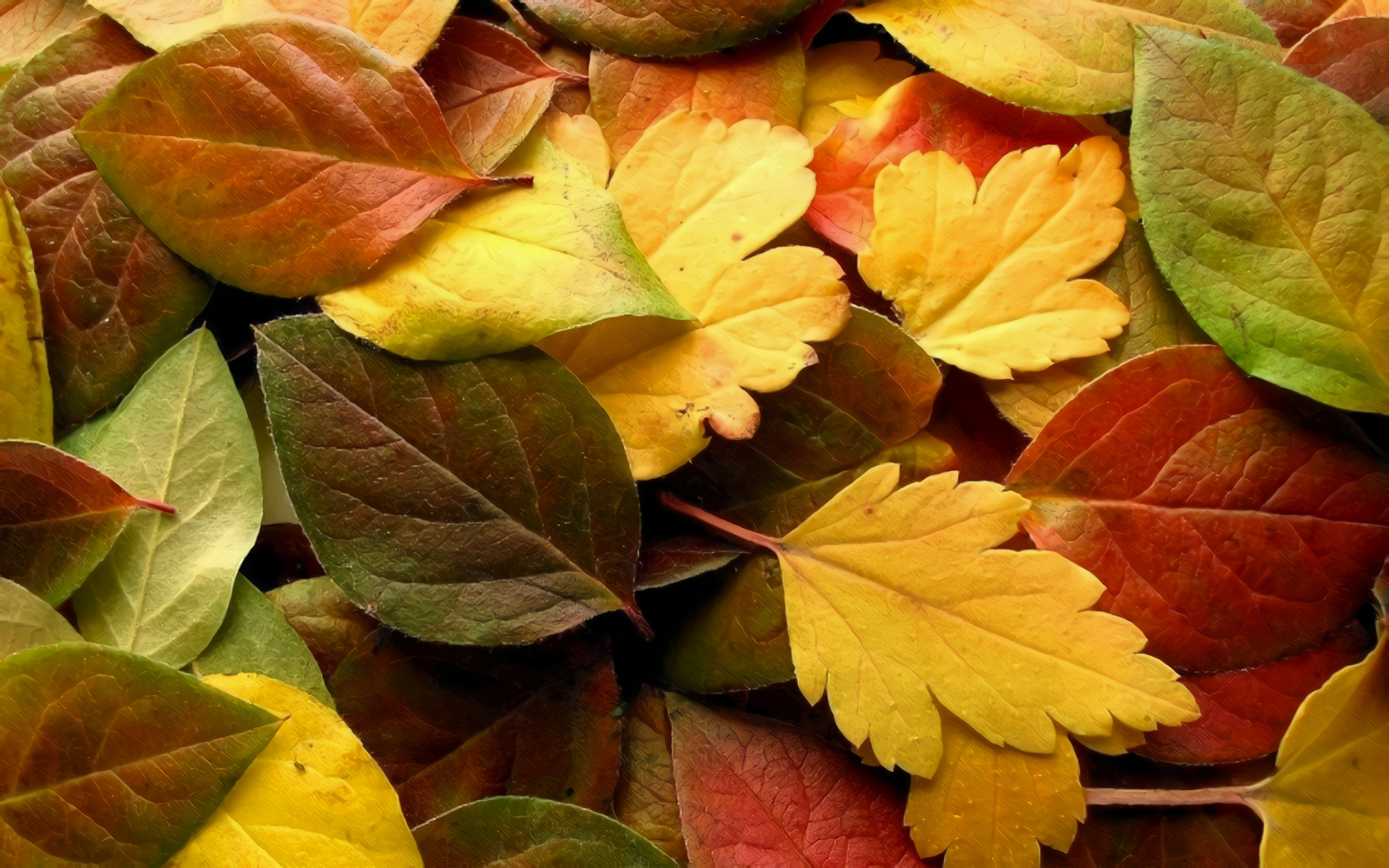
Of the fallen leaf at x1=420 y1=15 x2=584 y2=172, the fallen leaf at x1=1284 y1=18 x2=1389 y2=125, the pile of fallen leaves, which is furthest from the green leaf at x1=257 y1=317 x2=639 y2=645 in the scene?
the fallen leaf at x1=1284 y1=18 x2=1389 y2=125

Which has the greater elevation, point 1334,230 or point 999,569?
point 1334,230

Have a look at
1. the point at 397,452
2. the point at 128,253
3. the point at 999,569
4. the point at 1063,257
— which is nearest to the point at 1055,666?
the point at 999,569

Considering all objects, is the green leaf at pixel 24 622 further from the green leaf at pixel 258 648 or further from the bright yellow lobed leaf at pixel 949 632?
the bright yellow lobed leaf at pixel 949 632

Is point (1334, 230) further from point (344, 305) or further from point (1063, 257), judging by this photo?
point (344, 305)

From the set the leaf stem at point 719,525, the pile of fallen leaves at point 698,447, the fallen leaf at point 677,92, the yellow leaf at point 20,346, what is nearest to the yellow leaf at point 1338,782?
the pile of fallen leaves at point 698,447

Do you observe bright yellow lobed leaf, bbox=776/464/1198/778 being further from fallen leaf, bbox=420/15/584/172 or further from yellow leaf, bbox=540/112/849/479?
fallen leaf, bbox=420/15/584/172

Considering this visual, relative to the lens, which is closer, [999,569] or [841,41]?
[999,569]
